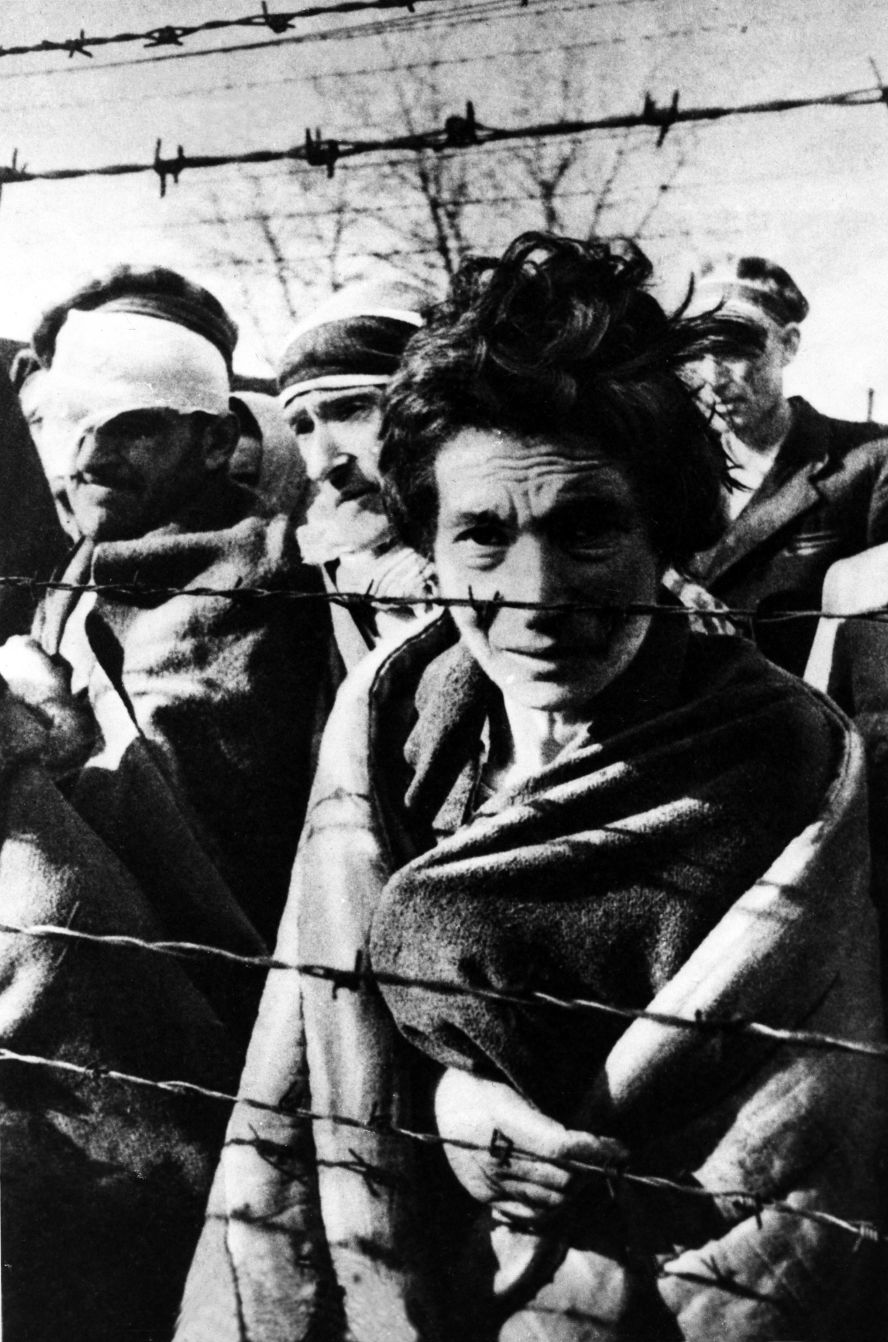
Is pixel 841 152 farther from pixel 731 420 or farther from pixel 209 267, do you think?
pixel 209 267

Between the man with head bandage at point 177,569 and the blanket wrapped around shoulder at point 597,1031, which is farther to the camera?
the man with head bandage at point 177,569

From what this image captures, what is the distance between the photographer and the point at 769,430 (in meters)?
3.45

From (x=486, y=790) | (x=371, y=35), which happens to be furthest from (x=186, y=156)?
(x=486, y=790)

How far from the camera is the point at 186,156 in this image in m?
3.84

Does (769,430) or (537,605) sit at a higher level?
(769,430)

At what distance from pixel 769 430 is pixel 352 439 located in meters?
1.08

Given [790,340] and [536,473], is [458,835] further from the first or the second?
[790,340]

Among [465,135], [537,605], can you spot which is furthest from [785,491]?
[465,135]

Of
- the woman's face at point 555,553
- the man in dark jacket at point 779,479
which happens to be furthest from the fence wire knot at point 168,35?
the man in dark jacket at point 779,479

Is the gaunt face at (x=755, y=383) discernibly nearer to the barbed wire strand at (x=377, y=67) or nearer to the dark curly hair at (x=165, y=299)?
the barbed wire strand at (x=377, y=67)

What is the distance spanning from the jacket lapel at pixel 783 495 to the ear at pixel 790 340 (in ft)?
0.43

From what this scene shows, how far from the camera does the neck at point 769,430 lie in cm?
345

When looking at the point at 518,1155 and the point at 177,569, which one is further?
the point at 177,569

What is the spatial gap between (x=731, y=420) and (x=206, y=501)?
1439 mm
